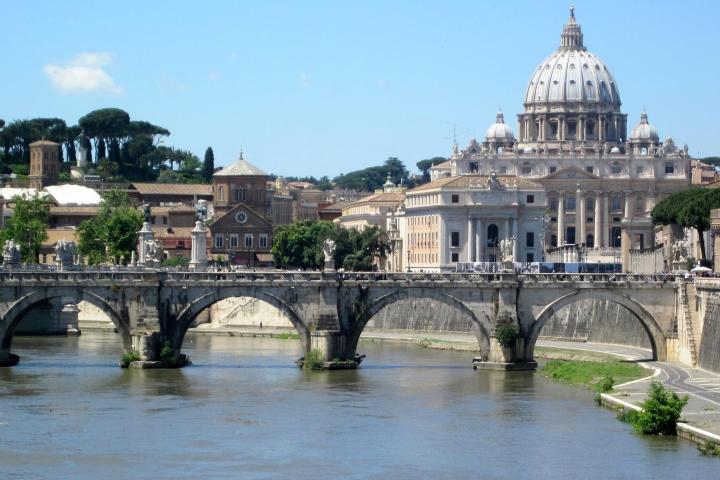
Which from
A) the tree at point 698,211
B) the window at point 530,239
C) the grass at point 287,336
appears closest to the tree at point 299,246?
the window at point 530,239

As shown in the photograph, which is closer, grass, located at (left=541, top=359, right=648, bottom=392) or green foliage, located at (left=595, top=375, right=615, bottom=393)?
green foliage, located at (left=595, top=375, right=615, bottom=393)

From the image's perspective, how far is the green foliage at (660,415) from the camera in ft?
209

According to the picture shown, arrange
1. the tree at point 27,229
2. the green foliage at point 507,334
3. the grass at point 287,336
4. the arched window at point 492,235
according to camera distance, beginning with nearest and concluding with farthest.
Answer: the green foliage at point 507,334 < the grass at point 287,336 < the tree at point 27,229 < the arched window at point 492,235

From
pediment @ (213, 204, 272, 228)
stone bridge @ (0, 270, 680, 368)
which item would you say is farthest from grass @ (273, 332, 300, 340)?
pediment @ (213, 204, 272, 228)

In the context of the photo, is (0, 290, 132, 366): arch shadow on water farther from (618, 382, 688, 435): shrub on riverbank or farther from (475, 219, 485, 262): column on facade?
(475, 219, 485, 262): column on facade

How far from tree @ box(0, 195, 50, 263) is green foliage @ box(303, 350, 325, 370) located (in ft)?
187

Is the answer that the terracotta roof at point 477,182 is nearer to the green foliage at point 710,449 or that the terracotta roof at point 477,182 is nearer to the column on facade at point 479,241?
the column on facade at point 479,241

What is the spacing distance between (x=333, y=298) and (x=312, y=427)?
19.1m

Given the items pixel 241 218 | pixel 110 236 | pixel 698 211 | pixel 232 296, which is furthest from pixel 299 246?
pixel 232 296

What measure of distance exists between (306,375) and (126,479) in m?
26.0

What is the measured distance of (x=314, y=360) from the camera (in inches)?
3378

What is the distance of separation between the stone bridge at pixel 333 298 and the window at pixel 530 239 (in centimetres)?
7727

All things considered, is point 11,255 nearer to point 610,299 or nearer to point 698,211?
point 610,299

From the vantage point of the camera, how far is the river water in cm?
5982
